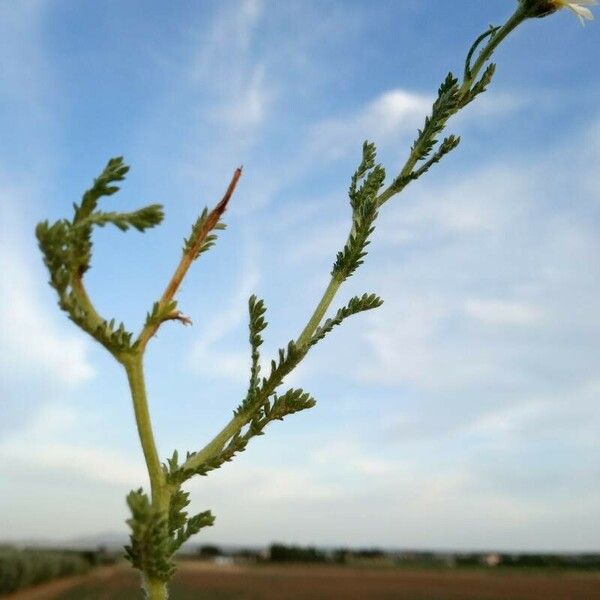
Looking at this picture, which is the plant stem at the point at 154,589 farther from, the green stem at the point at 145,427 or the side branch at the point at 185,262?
the side branch at the point at 185,262

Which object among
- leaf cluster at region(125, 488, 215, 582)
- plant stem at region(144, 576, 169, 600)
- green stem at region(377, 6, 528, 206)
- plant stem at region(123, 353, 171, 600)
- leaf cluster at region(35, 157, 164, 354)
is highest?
green stem at region(377, 6, 528, 206)

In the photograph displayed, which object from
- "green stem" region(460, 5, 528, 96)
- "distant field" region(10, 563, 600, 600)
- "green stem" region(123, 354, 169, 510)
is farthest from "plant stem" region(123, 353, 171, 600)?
"distant field" region(10, 563, 600, 600)

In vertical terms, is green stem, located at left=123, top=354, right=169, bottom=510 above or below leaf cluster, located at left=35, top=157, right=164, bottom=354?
below

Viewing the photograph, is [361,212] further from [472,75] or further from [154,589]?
[154,589]

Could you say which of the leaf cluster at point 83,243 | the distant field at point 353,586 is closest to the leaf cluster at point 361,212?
the leaf cluster at point 83,243

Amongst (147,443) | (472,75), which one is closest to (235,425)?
(147,443)

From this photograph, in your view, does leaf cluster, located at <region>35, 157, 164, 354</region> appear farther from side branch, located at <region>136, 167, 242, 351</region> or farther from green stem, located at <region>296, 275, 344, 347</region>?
green stem, located at <region>296, 275, 344, 347</region>
